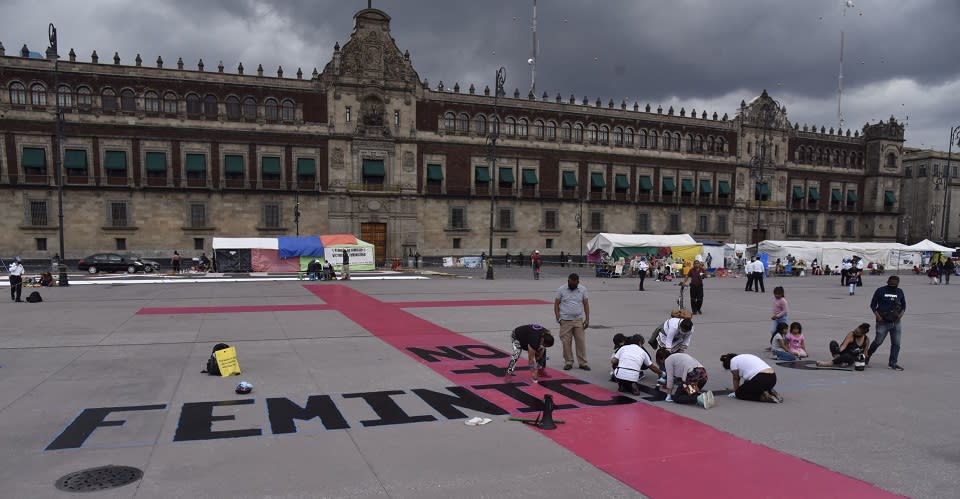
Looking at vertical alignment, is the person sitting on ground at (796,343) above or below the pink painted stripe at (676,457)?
above

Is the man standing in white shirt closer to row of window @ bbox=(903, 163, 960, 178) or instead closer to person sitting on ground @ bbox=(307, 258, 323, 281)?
person sitting on ground @ bbox=(307, 258, 323, 281)

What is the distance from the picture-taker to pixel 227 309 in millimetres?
17703

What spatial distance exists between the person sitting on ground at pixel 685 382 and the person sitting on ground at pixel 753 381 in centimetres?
53

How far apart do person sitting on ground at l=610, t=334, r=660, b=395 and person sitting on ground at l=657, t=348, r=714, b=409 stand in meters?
0.36

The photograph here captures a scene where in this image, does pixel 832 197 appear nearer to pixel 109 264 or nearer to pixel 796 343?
pixel 796 343

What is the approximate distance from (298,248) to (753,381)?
3131cm

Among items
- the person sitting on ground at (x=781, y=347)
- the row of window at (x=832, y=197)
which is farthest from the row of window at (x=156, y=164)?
the row of window at (x=832, y=197)

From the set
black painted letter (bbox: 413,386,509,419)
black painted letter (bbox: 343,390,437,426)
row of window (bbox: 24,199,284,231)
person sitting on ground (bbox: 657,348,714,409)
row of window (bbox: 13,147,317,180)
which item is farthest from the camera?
row of window (bbox: 24,199,284,231)

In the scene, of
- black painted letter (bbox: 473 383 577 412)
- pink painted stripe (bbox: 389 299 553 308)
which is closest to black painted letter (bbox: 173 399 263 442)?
black painted letter (bbox: 473 383 577 412)

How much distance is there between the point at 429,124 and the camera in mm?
47812

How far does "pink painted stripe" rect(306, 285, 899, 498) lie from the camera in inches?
218

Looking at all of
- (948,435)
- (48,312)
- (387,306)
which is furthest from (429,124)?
(948,435)

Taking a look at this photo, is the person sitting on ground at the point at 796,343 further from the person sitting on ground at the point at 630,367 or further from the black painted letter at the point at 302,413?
the black painted letter at the point at 302,413

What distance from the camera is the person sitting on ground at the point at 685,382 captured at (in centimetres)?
822
